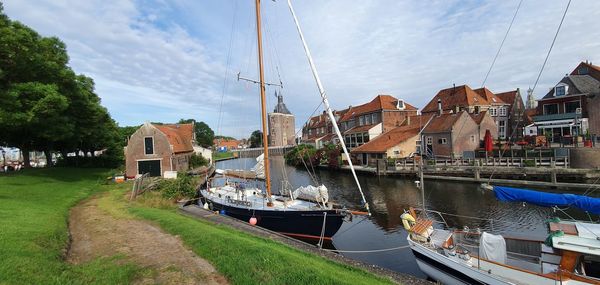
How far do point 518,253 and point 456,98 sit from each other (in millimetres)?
47772

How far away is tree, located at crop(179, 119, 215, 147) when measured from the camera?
433 ft

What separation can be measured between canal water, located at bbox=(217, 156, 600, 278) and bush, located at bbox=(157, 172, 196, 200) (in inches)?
214

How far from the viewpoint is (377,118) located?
5981cm

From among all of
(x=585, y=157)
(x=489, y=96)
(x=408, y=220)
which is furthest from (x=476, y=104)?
(x=408, y=220)

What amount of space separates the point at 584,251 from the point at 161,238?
1318 cm

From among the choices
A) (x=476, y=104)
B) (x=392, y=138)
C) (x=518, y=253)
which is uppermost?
(x=476, y=104)

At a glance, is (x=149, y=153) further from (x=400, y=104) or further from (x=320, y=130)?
(x=320, y=130)

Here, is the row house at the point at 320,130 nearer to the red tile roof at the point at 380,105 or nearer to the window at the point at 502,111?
the red tile roof at the point at 380,105

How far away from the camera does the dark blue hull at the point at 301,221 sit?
16405 millimetres

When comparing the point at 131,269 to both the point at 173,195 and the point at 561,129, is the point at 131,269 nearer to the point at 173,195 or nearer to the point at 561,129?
the point at 173,195

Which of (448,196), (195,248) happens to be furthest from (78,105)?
(448,196)

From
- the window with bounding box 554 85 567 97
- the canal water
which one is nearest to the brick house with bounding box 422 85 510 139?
the window with bounding box 554 85 567 97

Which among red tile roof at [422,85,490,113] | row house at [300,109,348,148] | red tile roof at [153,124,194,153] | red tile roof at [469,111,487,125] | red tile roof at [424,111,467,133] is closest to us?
red tile roof at [153,124,194,153]

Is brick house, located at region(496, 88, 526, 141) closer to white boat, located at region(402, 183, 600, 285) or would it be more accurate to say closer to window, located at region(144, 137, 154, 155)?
white boat, located at region(402, 183, 600, 285)
